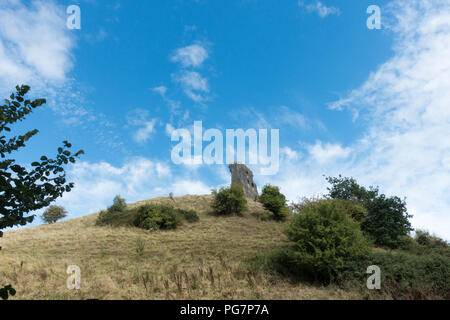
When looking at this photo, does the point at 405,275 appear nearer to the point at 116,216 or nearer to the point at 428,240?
the point at 428,240

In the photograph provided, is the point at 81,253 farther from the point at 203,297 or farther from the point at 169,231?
the point at 203,297

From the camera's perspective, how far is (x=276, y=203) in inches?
1439

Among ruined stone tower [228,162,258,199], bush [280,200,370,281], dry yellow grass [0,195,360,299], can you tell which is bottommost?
dry yellow grass [0,195,360,299]

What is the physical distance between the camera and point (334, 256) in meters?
12.1

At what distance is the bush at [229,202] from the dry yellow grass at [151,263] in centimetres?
323

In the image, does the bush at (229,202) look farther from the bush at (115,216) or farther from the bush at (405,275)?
the bush at (405,275)

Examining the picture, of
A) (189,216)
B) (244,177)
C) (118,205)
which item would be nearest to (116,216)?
(118,205)

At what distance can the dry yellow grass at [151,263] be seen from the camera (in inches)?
381

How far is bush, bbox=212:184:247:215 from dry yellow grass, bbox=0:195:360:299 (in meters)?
3.23

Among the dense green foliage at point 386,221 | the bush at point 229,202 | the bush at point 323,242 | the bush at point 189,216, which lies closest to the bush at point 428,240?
the dense green foliage at point 386,221

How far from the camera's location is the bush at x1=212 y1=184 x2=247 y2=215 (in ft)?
120

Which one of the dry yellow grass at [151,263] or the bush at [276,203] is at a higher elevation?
the bush at [276,203]

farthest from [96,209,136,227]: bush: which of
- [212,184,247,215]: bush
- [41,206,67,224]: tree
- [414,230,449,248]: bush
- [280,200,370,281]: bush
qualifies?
[414,230,449,248]: bush

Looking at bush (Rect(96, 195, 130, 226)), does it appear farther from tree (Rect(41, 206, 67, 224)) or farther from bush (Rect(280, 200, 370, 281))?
bush (Rect(280, 200, 370, 281))
